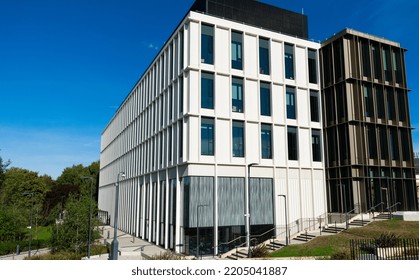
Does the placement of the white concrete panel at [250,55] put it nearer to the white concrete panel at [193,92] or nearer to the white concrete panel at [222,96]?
the white concrete panel at [222,96]

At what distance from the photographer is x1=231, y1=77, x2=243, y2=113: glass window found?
1398 inches

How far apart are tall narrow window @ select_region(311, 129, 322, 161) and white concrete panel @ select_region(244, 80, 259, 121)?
763 centimetres

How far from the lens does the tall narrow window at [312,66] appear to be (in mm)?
40784

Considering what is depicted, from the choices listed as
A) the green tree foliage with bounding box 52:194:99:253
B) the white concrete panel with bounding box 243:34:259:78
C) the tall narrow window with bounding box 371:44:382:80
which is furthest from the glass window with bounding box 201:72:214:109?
the tall narrow window with bounding box 371:44:382:80

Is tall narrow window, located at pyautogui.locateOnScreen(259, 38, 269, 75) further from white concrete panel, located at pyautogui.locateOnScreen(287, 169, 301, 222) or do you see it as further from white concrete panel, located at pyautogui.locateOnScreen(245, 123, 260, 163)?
white concrete panel, located at pyautogui.locateOnScreen(287, 169, 301, 222)

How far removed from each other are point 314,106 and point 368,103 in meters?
5.76

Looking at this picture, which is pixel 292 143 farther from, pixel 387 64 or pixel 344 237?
pixel 387 64

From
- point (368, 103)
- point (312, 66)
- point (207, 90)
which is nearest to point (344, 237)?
point (368, 103)

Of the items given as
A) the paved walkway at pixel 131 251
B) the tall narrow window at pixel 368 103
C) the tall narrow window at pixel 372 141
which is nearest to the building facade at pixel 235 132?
the paved walkway at pixel 131 251

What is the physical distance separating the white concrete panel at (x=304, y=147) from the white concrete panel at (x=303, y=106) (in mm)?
988

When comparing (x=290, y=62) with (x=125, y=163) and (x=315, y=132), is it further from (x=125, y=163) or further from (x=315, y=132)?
(x=125, y=163)

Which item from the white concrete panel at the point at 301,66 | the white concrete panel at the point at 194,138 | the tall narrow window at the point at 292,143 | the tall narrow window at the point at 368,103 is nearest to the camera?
the white concrete panel at the point at 194,138

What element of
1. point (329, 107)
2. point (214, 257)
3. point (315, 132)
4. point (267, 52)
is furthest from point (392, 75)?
point (214, 257)

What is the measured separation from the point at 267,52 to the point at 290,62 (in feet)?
10.3
